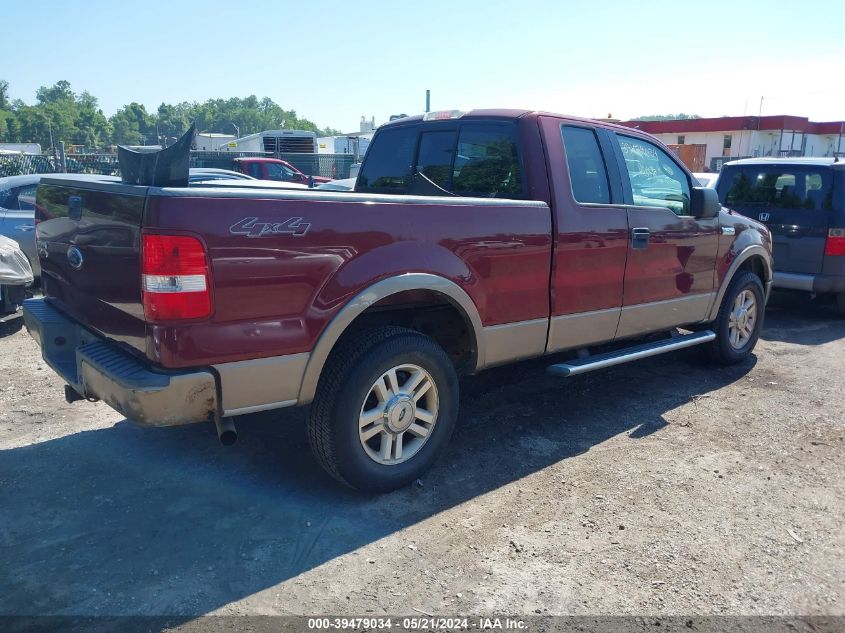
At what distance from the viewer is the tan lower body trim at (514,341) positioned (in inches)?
167

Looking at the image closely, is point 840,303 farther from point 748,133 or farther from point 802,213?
point 748,133

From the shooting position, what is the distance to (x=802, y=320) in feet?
28.7

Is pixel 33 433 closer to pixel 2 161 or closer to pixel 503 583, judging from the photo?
pixel 503 583

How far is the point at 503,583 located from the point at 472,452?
142 cm

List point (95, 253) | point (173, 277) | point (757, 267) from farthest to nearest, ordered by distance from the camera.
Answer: point (757, 267) → point (95, 253) → point (173, 277)

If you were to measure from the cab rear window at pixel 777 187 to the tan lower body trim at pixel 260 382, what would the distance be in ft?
24.3

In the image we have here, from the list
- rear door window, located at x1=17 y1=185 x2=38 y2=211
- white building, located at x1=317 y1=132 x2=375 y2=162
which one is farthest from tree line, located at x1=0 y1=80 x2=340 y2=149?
rear door window, located at x1=17 y1=185 x2=38 y2=211

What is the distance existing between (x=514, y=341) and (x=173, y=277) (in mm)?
2150

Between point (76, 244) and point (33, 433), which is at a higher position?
point (76, 244)

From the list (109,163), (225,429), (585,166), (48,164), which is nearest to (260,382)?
(225,429)

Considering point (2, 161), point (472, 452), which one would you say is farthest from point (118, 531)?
point (2, 161)

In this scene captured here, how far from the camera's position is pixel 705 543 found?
3.49 m

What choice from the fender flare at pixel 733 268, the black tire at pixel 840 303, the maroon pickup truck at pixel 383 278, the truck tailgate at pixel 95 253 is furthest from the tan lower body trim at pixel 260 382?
the black tire at pixel 840 303

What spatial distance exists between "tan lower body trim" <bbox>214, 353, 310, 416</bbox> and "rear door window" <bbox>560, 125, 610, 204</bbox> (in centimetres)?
228
